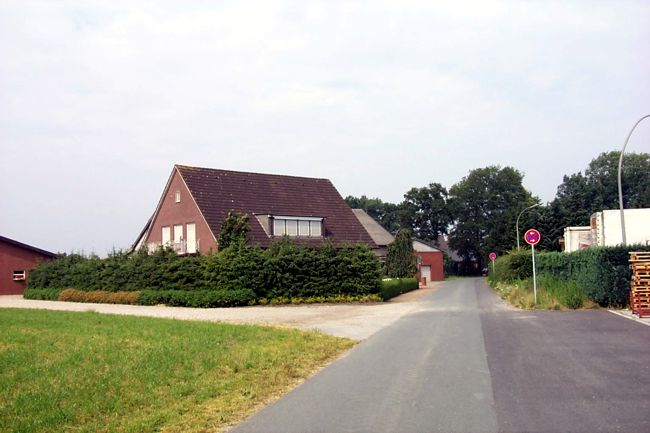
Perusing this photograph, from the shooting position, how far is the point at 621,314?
64.7 ft

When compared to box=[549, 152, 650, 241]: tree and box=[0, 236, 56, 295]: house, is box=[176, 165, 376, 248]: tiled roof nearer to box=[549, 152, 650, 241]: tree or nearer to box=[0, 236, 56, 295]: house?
box=[0, 236, 56, 295]: house

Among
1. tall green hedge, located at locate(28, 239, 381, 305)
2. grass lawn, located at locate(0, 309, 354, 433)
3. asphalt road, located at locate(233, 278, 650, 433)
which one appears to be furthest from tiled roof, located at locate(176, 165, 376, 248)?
asphalt road, located at locate(233, 278, 650, 433)

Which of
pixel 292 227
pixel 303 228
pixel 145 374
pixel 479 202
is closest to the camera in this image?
pixel 145 374

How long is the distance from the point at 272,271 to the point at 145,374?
20.0m

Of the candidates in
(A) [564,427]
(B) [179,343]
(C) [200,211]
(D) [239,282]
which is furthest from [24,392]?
(C) [200,211]

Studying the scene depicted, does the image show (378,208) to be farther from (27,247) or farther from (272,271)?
(272,271)

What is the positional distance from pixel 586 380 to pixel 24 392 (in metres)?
8.11

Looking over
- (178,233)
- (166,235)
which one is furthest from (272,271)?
(166,235)

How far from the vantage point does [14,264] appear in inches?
1914

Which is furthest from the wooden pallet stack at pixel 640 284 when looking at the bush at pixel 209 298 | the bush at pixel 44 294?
the bush at pixel 44 294

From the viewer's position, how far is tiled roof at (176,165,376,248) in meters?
42.8

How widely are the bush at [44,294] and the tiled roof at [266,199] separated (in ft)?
33.0

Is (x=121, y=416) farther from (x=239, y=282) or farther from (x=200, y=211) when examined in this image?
(x=200, y=211)

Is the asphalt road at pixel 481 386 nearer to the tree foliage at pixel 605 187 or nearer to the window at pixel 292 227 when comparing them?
the window at pixel 292 227
